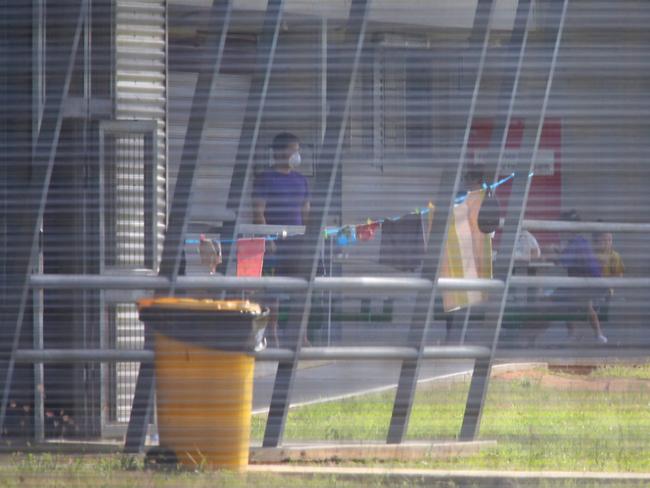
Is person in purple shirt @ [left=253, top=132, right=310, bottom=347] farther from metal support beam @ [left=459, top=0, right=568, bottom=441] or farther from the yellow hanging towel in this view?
metal support beam @ [left=459, top=0, right=568, bottom=441]

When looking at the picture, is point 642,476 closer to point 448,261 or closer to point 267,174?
point 448,261

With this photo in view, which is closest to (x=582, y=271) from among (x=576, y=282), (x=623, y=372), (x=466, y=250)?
(x=576, y=282)

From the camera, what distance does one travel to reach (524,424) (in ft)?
16.9

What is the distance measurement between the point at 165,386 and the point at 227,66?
123cm

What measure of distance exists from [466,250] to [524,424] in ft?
2.50

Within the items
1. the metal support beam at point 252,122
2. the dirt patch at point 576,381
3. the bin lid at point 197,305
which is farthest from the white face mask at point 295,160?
the dirt patch at point 576,381

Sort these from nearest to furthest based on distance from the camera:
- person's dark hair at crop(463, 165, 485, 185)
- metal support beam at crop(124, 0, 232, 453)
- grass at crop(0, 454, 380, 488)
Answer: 1. grass at crop(0, 454, 380, 488)
2. metal support beam at crop(124, 0, 232, 453)
3. person's dark hair at crop(463, 165, 485, 185)

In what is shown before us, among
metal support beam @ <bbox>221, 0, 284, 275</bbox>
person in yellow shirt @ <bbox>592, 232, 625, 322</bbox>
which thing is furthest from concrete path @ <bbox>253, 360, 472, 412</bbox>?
person in yellow shirt @ <bbox>592, 232, 625, 322</bbox>

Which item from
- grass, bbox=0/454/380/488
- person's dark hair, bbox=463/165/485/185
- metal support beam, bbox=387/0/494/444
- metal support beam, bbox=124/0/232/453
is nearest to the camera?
grass, bbox=0/454/380/488

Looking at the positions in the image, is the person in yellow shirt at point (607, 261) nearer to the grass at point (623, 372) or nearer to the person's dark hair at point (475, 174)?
the grass at point (623, 372)

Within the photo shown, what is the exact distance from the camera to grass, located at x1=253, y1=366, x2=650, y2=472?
5012mm

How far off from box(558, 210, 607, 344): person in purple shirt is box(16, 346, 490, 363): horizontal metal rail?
0.51m

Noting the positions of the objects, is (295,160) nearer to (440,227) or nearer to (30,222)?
(440,227)

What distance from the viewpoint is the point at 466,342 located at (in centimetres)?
514
